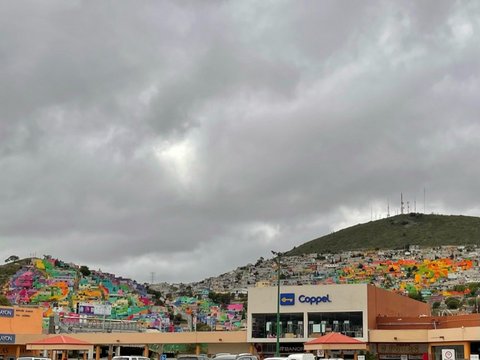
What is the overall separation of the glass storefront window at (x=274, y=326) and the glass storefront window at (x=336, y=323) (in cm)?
122

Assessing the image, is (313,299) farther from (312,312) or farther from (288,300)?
(288,300)

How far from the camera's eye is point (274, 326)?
6938 cm

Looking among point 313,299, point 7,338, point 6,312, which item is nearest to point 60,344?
point 7,338

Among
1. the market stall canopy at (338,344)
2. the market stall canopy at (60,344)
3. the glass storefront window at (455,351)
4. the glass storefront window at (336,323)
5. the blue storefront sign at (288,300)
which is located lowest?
the glass storefront window at (455,351)

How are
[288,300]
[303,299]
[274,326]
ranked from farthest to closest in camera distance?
[274,326] < [288,300] < [303,299]

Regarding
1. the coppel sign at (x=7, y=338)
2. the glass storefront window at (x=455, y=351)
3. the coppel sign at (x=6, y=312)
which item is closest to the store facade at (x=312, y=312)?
the glass storefront window at (x=455, y=351)

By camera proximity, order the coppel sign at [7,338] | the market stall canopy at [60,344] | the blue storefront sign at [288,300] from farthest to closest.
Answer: the coppel sign at [7,338], the blue storefront sign at [288,300], the market stall canopy at [60,344]

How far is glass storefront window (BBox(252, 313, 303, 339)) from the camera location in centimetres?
6856

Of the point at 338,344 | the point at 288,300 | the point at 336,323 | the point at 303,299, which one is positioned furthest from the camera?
the point at 288,300

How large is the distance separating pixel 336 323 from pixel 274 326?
19.2ft

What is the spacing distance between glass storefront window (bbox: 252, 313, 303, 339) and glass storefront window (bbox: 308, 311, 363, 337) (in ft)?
3.99

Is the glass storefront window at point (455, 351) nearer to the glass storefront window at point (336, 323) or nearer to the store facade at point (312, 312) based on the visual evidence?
the store facade at point (312, 312)

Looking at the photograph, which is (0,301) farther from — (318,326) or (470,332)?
(470,332)

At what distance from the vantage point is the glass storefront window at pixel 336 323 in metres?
66.3
